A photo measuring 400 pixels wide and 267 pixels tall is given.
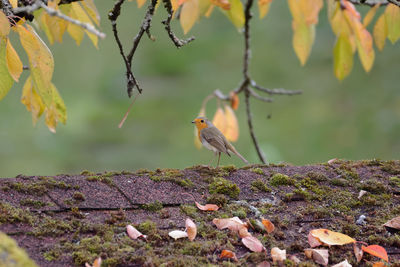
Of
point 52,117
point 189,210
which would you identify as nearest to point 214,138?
point 52,117

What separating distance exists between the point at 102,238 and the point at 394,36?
1516mm

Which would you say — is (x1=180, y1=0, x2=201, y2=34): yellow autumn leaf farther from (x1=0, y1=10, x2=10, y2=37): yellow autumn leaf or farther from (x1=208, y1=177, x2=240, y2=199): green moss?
(x1=208, y1=177, x2=240, y2=199): green moss

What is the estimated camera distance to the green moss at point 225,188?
263cm

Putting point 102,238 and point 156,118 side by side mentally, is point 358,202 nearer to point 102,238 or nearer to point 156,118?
point 102,238

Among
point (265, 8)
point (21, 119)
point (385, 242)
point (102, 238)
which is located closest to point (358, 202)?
point (385, 242)

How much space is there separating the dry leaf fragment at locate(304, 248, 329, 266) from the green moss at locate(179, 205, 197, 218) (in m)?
0.52

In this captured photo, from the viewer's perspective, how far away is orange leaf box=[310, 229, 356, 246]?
7.20 ft

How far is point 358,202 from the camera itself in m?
2.59

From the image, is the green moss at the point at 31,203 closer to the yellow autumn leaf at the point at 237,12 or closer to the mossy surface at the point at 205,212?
the mossy surface at the point at 205,212

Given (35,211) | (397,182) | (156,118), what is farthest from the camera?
(156,118)

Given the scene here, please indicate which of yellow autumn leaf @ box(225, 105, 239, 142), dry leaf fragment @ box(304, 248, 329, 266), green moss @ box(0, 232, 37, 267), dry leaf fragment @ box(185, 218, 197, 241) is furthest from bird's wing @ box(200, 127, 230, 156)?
green moss @ box(0, 232, 37, 267)

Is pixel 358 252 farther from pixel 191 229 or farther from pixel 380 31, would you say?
pixel 380 31

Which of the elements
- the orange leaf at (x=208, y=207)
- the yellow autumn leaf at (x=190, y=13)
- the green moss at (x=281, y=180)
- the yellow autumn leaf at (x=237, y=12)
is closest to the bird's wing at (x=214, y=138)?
the green moss at (x=281, y=180)

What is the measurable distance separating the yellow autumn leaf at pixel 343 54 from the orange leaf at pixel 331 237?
0.84 meters
